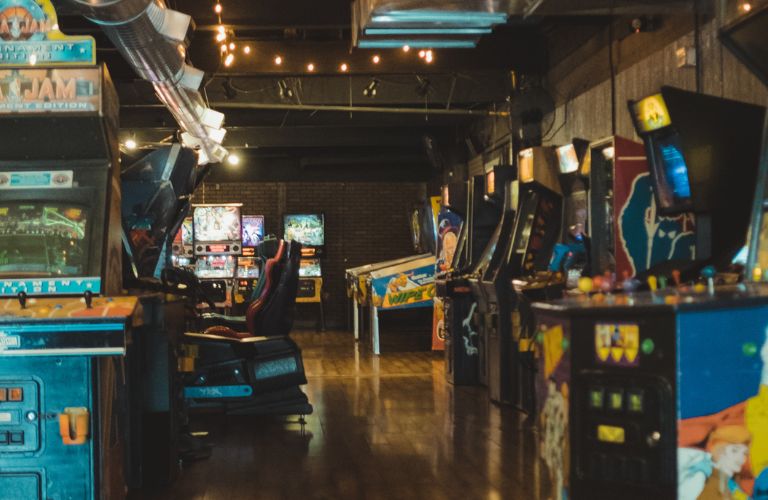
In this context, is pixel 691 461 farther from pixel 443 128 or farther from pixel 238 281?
pixel 238 281

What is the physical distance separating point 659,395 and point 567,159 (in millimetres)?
4312

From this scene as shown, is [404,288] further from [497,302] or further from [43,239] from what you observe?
[43,239]

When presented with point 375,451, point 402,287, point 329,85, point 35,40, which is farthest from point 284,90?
point 35,40

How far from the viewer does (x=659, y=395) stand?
10.6 feet

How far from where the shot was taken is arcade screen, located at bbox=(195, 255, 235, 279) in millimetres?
17641

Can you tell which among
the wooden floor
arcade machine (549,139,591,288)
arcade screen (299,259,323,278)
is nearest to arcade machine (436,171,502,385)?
the wooden floor

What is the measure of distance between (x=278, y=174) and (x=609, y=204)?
12.7 m

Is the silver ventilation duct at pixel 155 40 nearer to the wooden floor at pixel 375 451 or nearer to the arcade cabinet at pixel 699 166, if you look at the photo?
the wooden floor at pixel 375 451

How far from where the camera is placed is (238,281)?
17.4 meters

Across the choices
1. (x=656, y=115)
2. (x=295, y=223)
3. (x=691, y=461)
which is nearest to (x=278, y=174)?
(x=295, y=223)

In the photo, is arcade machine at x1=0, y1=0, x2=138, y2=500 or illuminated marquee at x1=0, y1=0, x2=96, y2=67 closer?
arcade machine at x1=0, y1=0, x2=138, y2=500

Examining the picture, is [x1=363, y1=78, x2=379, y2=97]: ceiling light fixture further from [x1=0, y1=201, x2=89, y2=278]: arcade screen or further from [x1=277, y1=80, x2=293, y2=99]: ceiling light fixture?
[x1=0, y1=201, x2=89, y2=278]: arcade screen

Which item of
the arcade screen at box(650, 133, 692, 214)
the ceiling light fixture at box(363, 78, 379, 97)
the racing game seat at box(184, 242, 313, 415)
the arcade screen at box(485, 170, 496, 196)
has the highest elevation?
the ceiling light fixture at box(363, 78, 379, 97)

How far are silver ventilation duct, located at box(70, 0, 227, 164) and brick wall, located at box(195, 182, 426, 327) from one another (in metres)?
9.68
